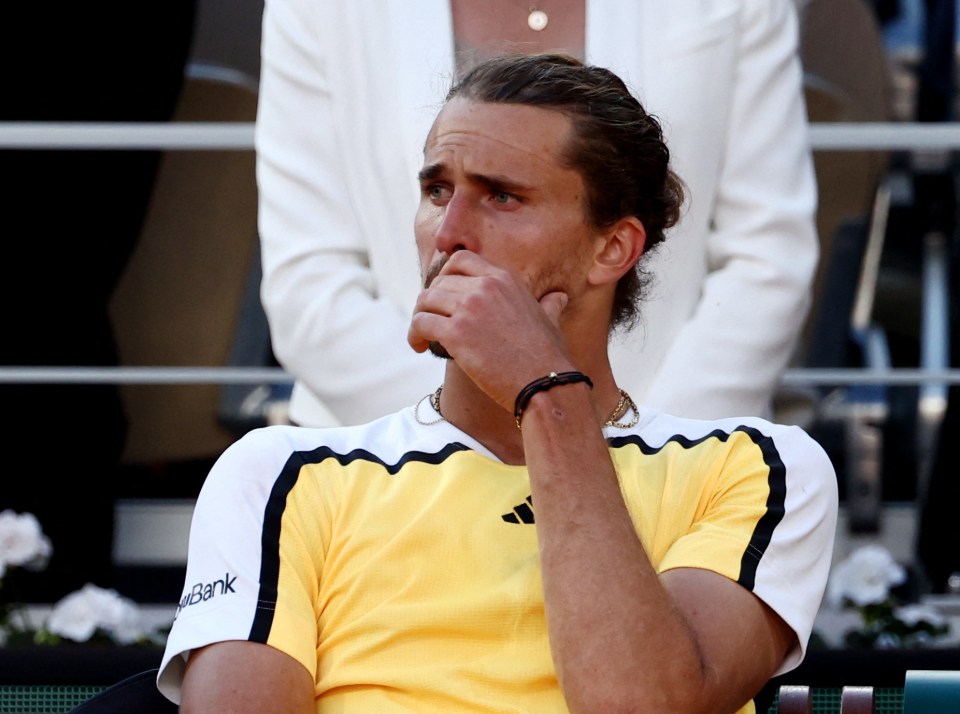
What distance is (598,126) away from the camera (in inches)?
89.7

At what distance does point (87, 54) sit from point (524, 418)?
2.51 meters

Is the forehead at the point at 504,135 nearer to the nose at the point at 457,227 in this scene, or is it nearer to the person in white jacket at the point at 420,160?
the nose at the point at 457,227

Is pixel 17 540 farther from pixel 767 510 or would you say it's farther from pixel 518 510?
pixel 767 510

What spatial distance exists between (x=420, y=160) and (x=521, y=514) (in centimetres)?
93

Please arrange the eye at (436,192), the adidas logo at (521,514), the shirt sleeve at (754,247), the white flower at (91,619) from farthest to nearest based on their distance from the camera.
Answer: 1. the white flower at (91,619)
2. the shirt sleeve at (754,247)
3. the eye at (436,192)
4. the adidas logo at (521,514)

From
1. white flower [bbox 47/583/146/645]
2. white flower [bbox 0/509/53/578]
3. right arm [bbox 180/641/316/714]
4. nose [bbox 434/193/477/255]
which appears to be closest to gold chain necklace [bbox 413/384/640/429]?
A: nose [bbox 434/193/477/255]

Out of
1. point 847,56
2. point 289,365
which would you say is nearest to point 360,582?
point 289,365

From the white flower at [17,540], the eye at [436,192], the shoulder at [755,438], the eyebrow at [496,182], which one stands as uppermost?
the eyebrow at [496,182]

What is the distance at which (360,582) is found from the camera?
6.79ft

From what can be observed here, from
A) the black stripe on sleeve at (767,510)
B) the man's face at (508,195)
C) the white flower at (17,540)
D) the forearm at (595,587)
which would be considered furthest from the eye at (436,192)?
the white flower at (17,540)

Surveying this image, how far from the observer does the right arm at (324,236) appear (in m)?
2.87

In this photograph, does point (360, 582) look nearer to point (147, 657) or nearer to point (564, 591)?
point (564, 591)

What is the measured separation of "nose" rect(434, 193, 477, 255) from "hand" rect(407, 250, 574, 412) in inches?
2.7

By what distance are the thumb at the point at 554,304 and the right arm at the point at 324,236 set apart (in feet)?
2.03
